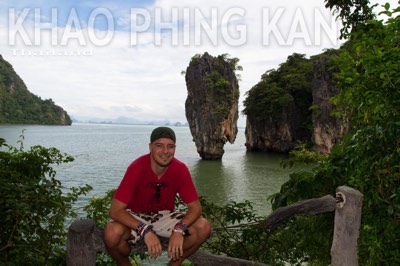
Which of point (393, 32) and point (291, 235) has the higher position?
point (393, 32)

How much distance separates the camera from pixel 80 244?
223 cm

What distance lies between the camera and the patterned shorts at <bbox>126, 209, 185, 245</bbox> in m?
2.52

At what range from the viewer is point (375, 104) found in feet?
8.63

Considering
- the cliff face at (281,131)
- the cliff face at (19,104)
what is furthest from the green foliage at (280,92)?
the cliff face at (19,104)

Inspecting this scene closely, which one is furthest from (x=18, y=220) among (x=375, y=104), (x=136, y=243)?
(x=375, y=104)

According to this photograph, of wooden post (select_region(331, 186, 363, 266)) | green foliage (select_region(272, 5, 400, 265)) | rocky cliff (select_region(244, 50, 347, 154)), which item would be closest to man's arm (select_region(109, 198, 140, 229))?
wooden post (select_region(331, 186, 363, 266))

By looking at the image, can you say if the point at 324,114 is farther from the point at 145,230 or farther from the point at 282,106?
the point at 145,230

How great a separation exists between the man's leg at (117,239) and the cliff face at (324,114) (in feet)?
130

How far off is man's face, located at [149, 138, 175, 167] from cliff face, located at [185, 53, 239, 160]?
1662 inches

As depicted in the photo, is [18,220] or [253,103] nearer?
[18,220]

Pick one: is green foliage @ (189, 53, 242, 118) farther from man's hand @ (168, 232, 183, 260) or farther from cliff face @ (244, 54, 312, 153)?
man's hand @ (168, 232, 183, 260)

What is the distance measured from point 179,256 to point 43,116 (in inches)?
7039

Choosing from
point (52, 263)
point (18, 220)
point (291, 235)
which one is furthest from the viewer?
point (291, 235)

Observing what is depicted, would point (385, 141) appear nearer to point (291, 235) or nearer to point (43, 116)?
point (291, 235)
